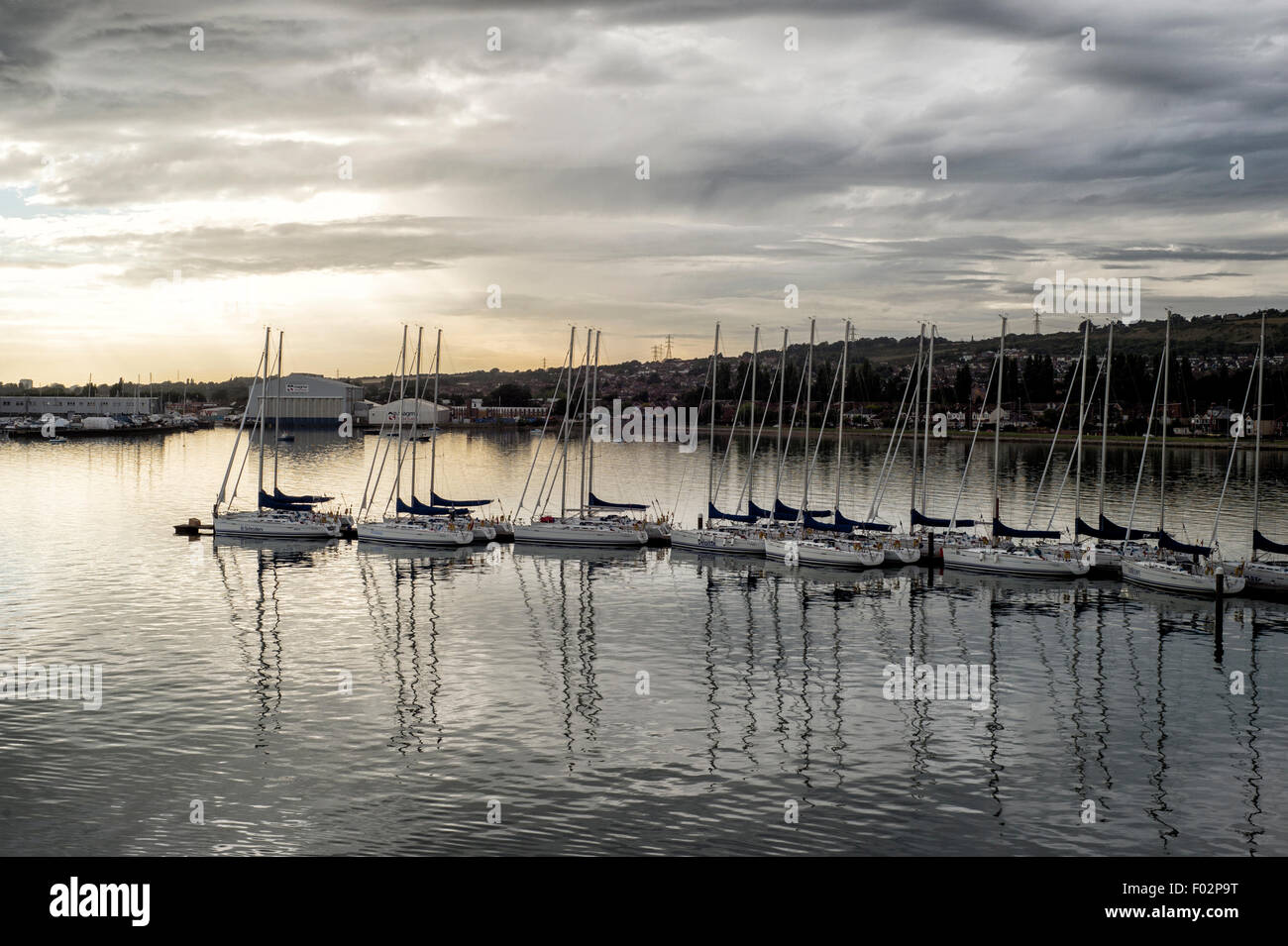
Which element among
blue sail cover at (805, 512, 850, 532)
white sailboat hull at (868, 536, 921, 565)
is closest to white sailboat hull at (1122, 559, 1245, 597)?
white sailboat hull at (868, 536, 921, 565)

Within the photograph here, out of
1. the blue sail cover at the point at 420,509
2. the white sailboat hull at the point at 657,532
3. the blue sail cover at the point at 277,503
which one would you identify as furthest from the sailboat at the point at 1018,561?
the blue sail cover at the point at 277,503

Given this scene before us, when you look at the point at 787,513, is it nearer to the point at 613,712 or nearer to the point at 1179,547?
the point at 1179,547

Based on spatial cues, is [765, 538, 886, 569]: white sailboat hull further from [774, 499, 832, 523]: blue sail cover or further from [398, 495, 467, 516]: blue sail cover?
[398, 495, 467, 516]: blue sail cover

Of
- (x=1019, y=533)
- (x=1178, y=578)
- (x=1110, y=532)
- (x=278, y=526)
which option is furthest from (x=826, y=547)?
(x=278, y=526)

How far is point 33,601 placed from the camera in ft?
169

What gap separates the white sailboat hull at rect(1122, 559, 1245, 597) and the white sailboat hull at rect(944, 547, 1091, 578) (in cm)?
265

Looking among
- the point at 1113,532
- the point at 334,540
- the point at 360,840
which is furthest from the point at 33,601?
the point at 1113,532

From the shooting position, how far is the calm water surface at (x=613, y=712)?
25.0 metres

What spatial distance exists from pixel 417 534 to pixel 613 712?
36.6 m

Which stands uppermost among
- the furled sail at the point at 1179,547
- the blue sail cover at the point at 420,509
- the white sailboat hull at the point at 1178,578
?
the blue sail cover at the point at 420,509

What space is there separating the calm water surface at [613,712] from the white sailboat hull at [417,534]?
1604 mm

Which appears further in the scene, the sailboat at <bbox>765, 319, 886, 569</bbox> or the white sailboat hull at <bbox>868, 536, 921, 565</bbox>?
the white sailboat hull at <bbox>868, 536, 921, 565</bbox>

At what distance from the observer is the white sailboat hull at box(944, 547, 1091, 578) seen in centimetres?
5791

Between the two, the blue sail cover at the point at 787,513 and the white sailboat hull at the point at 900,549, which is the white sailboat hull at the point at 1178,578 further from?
the blue sail cover at the point at 787,513
